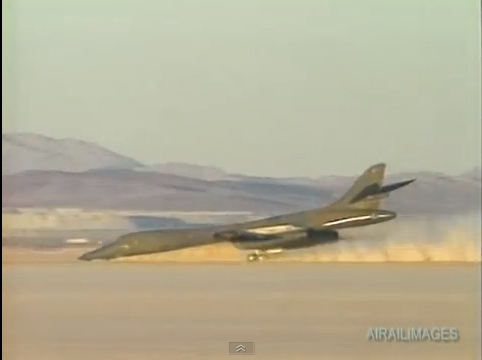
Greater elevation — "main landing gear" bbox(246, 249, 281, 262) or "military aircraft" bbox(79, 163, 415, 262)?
"military aircraft" bbox(79, 163, 415, 262)

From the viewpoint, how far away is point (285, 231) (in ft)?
2.28

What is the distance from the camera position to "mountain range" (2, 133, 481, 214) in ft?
2.28

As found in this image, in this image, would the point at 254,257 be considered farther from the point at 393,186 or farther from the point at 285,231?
the point at 393,186

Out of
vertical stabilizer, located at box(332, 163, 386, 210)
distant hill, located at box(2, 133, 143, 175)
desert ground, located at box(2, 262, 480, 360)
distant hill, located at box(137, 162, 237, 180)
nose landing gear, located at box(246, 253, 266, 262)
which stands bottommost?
desert ground, located at box(2, 262, 480, 360)

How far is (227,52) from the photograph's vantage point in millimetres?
699

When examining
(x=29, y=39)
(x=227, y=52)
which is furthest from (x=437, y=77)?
(x=29, y=39)

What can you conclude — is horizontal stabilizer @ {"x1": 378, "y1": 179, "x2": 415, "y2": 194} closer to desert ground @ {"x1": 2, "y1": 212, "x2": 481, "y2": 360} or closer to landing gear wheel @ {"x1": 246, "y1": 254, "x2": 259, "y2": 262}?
desert ground @ {"x1": 2, "y1": 212, "x2": 481, "y2": 360}

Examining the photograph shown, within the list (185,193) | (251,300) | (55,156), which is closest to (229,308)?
(251,300)

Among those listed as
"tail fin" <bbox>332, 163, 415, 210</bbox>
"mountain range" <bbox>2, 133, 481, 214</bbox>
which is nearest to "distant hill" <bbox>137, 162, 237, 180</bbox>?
"mountain range" <bbox>2, 133, 481, 214</bbox>

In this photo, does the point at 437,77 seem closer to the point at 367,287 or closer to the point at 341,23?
the point at 341,23

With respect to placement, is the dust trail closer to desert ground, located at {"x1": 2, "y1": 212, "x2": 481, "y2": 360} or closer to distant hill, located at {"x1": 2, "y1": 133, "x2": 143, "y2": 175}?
desert ground, located at {"x1": 2, "y1": 212, "x2": 481, "y2": 360}

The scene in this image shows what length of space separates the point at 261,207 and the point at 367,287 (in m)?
0.14

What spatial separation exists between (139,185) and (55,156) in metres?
0.09

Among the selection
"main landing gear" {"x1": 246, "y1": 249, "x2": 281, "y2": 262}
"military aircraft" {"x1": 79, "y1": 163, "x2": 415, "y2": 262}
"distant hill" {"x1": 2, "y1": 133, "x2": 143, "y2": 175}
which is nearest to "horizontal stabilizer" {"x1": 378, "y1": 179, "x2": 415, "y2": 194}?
"military aircraft" {"x1": 79, "y1": 163, "x2": 415, "y2": 262}
